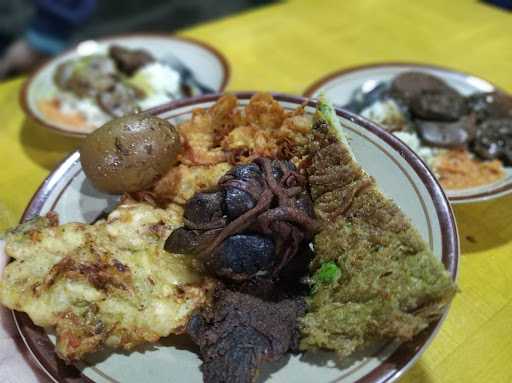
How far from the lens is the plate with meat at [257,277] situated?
1652 millimetres

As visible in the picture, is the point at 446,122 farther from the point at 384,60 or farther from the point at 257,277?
the point at 257,277

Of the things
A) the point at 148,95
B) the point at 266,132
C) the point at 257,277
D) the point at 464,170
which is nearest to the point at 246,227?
the point at 257,277

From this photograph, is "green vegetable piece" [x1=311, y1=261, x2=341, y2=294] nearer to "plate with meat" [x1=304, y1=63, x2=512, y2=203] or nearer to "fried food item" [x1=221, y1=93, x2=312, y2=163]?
"fried food item" [x1=221, y1=93, x2=312, y2=163]

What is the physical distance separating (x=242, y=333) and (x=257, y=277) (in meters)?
0.24

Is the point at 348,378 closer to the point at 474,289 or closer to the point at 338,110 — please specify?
the point at 474,289

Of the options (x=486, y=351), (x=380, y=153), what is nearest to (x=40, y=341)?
(x=380, y=153)

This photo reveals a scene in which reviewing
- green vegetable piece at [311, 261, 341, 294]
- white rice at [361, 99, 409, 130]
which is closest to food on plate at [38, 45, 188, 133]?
white rice at [361, 99, 409, 130]

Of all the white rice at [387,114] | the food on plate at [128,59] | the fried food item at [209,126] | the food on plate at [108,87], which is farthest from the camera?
the food on plate at [128,59]

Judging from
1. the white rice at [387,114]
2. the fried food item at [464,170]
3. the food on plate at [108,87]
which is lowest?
the food on plate at [108,87]

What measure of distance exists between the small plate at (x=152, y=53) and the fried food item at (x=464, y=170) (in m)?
1.73

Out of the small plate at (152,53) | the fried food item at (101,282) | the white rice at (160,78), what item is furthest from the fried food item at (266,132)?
the white rice at (160,78)

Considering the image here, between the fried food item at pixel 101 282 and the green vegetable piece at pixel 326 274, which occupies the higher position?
the green vegetable piece at pixel 326 274

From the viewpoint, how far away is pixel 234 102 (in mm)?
2482

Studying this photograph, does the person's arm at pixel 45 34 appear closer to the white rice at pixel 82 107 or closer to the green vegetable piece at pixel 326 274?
the white rice at pixel 82 107
